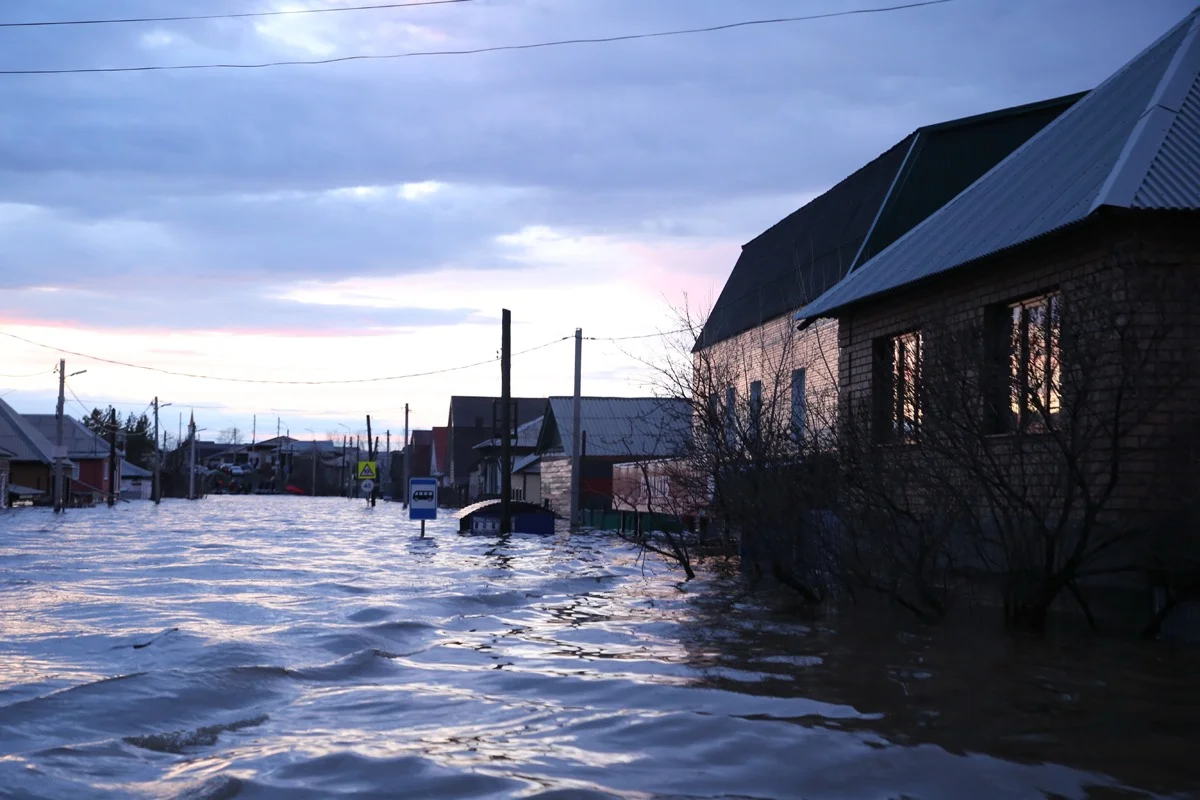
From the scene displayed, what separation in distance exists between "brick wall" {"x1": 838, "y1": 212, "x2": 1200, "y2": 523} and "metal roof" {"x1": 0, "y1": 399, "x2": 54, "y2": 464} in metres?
77.9

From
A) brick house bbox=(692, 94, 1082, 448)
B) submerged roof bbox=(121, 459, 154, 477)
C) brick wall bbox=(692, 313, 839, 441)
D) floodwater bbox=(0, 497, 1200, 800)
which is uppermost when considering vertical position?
brick house bbox=(692, 94, 1082, 448)

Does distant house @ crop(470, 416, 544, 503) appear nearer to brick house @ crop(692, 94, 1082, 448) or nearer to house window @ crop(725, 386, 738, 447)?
brick house @ crop(692, 94, 1082, 448)

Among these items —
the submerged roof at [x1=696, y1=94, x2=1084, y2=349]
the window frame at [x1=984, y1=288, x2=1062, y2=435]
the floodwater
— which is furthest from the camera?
the submerged roof at [x1=696, y1=94, x2=1084, y2=349]

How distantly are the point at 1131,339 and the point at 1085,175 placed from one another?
10.8ft

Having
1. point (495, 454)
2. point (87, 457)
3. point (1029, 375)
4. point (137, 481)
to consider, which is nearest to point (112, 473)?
point (87, 457)

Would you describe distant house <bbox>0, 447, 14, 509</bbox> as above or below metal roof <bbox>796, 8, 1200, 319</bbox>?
below

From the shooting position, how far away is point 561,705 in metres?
7.98

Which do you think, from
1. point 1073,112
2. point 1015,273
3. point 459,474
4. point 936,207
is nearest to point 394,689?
point 1015,273

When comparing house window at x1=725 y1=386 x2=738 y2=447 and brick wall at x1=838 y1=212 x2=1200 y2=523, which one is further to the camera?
house window at x1=725 y1=386 x2=738 y2=447

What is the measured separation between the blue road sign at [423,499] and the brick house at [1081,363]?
21.9 m

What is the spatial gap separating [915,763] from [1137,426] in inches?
209

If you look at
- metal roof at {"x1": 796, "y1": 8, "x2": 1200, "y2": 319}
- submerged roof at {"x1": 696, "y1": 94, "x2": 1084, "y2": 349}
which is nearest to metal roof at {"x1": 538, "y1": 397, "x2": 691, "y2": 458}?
submerged roof at {"x1": 696, "y1": 94, "x2": 1084, "y2": 349}

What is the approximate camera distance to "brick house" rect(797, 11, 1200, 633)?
984 centimetres

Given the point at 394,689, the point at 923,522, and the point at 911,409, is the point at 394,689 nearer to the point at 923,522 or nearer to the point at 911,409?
the point at 923,522
